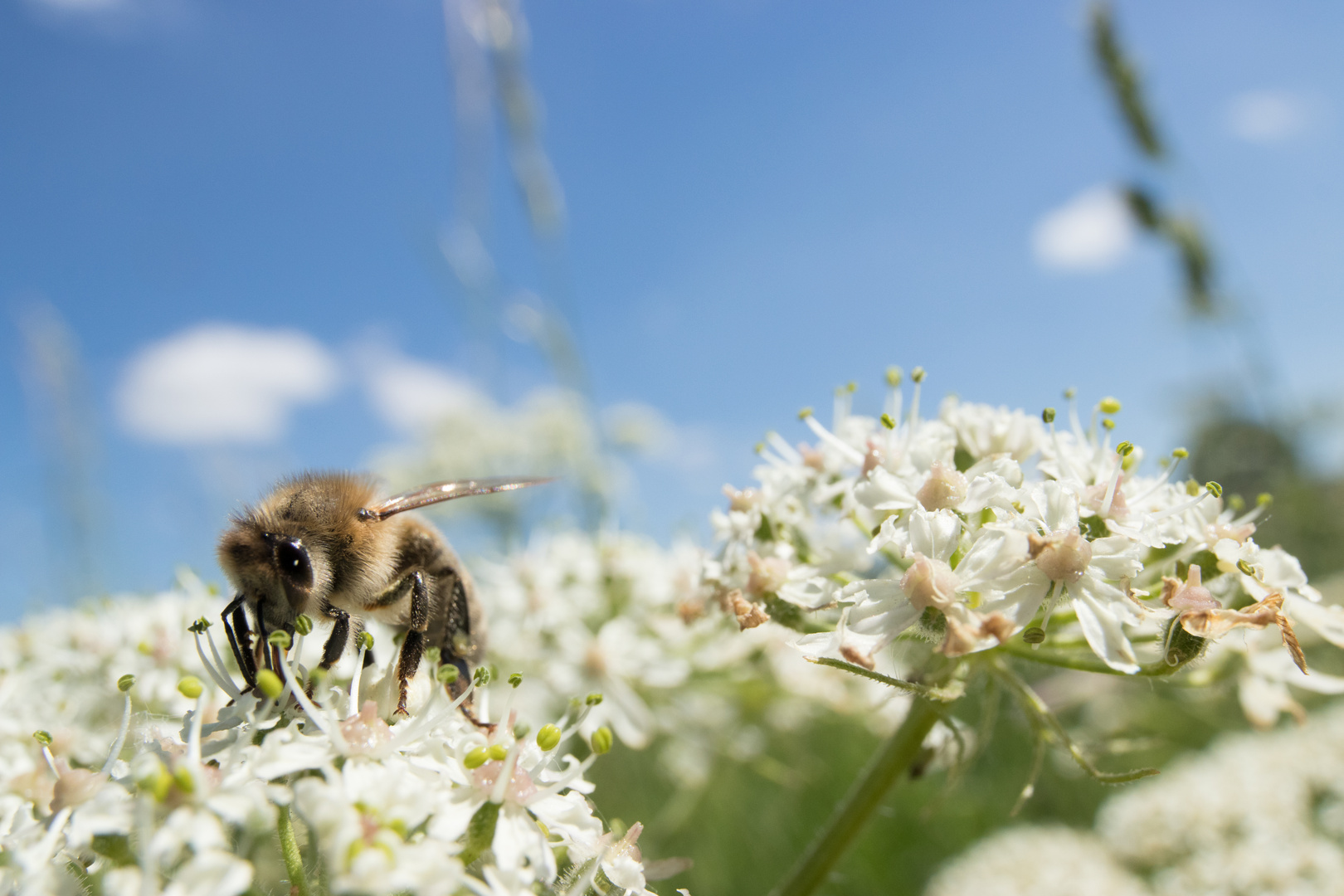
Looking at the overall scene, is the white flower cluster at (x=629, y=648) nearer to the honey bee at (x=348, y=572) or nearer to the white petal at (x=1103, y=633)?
the honey bee at (x=348, y=572)

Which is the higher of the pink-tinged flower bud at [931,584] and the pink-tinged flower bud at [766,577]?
the pink-tinged flower bud at [766,577]

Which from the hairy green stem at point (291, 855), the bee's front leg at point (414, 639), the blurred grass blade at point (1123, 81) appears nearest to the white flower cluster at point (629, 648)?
the bee's front leg at point (414, 639)

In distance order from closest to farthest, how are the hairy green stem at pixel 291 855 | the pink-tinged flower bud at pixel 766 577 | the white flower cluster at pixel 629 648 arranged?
1. the hairy green stem at pixel 291 855
2. the pink-tinged flower bud at pixel 766 577
3. the white flower cluster at pixel 629 648

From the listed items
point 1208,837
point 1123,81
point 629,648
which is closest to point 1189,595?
point 629,648

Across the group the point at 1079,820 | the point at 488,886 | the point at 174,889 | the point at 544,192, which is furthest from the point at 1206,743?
the point at 174,889

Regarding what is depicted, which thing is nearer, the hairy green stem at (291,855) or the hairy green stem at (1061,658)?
the hairy green stem at (291,855)

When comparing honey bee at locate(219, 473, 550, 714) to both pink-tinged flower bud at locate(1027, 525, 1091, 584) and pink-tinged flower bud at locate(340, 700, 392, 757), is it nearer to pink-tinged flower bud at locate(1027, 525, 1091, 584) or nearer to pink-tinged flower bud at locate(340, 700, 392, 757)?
pink-tinged flower bud at locate(340, 700, 392, 757)
